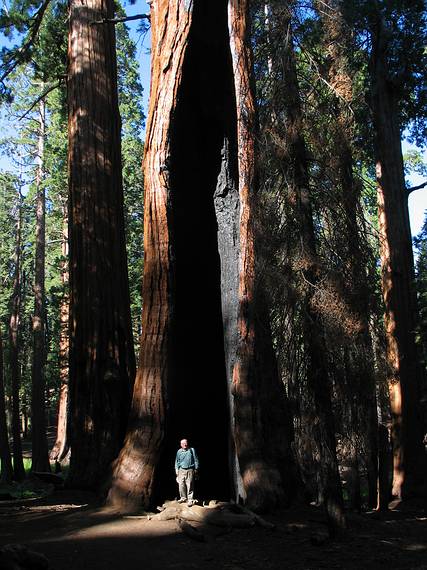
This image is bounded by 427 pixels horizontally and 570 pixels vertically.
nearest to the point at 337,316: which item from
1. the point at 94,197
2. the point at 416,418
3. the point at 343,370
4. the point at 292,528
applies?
the point at 343,370

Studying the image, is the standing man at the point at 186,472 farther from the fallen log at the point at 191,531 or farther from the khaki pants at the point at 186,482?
the fallen log at the point at 191,531

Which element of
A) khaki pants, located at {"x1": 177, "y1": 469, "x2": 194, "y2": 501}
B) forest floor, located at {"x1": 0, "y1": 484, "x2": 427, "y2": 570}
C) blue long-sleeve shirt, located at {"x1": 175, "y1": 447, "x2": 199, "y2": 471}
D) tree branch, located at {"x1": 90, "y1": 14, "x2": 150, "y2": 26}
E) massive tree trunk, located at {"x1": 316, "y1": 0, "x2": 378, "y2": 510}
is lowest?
forest floor, located at {"x1": 0, "y1": 484, "x2": 427, "y2": 570}

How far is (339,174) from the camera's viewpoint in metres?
8.48

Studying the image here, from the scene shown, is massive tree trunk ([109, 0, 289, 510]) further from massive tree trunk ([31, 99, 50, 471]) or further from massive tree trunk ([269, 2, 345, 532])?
massive tree trunk ([31, 99, 50, 471])

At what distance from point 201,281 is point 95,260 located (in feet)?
6.41

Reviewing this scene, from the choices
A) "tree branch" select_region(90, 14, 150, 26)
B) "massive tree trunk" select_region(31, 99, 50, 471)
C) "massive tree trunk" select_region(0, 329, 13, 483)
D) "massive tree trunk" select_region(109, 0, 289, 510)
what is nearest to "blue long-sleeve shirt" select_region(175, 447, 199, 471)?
"massive tree trunk" select_region(109, 0, 289, 510)

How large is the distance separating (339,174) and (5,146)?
32967 mm

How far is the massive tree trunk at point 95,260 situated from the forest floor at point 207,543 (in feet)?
5.85

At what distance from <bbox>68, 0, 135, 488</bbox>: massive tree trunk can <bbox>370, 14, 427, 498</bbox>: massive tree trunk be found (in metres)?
6.20

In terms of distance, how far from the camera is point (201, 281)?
10883 mm

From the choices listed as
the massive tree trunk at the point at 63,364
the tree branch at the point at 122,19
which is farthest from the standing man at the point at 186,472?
the massive tree trunk at the point at 63,364

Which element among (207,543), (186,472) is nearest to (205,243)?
(186,472)

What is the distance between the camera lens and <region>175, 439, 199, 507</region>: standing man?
8.56 meters

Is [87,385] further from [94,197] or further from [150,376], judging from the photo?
[94,197]
